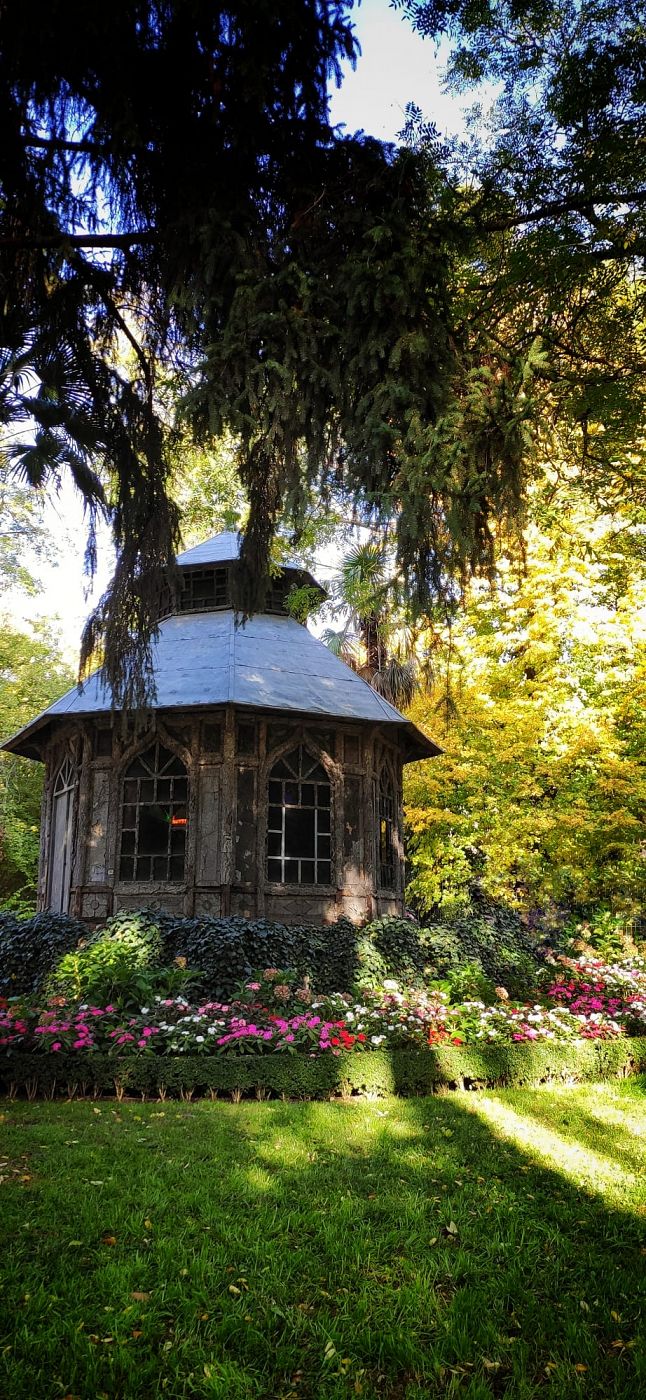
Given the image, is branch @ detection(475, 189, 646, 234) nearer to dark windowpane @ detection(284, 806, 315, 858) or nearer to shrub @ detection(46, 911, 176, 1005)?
shrub @ detection(46, 911, 176, 1005)

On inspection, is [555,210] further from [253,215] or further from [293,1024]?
[293,1024]

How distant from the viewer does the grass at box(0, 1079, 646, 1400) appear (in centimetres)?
338

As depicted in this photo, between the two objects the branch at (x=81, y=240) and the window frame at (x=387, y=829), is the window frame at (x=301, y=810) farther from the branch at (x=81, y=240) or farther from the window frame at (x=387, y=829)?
the branch at (x=81, y=240)

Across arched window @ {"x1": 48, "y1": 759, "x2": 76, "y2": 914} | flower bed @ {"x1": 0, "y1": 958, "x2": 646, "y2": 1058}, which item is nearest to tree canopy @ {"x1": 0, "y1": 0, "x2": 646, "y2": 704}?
flower bed @ {"x1": 0, "y1": 958, "x2": 646, "y2": 1058}

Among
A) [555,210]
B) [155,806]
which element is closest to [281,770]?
[155,806]

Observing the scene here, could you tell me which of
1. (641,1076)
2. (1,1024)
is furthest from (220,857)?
(641,1076)

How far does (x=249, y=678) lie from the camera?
539 inches

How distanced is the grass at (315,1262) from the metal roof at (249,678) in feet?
23.3

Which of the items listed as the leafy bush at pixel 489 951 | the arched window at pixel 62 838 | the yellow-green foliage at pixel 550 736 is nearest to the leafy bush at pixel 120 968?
the arched window at pixel 62 838

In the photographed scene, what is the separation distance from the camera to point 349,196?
14.9 ft

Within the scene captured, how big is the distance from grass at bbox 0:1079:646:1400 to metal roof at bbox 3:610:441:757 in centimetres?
710

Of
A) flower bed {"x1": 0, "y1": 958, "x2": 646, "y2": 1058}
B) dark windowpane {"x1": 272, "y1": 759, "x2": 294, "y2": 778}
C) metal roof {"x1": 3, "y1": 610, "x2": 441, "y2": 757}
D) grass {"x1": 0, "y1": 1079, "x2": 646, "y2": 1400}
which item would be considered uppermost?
metal roof {"x1": 3, "y1": 610, "x2": 441, "y2": 757}

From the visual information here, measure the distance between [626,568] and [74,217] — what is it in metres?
9.79

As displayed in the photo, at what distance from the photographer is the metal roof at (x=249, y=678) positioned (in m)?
13.2
